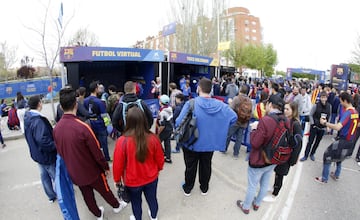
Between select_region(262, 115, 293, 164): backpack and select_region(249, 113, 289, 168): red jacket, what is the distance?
0.04 meters

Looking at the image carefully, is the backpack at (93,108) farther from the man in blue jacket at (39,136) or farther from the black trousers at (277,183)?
the black trousers at (277,183)

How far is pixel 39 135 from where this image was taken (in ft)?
8.14

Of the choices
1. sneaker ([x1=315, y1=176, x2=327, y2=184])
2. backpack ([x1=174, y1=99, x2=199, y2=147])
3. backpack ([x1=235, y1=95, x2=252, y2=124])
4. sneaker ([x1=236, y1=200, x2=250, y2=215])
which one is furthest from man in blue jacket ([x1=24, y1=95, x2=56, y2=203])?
sneaker ([x1=315, y1=176, x2=327, y2=184])

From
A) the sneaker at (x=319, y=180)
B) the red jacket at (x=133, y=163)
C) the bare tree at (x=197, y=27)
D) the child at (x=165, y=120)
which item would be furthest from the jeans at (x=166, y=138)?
the bare tree at (x=197, y=27)

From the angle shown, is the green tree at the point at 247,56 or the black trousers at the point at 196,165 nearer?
the black trousers at the point at 196,165

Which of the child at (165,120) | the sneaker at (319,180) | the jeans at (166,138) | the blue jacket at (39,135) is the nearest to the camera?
the blue jacket at (39,135)

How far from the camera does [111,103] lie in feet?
15.3

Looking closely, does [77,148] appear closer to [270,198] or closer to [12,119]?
[270,198]

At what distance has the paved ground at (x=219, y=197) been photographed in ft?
9.31

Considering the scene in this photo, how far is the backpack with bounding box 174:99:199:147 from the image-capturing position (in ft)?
8.89

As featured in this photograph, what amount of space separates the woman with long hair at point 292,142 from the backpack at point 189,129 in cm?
123

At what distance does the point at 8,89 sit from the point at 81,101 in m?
12.3

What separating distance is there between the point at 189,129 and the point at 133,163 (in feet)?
3.06

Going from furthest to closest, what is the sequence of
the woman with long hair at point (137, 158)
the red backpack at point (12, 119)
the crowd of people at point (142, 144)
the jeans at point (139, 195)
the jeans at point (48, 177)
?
the red backpack at point (12, 119) < the jeans at point (48, 177) < the jeans at point (139, 195) < the crowd of people at point (142, 144) < the woman with long hair at point (137, 158)
